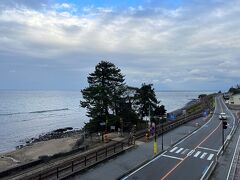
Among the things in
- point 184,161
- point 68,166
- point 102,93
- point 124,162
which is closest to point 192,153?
point 184,161

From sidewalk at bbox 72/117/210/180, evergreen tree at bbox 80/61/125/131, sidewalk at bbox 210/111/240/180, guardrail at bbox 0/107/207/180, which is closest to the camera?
guardrail at bbox 0/107/207/180

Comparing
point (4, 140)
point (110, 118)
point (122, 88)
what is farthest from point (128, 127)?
point (4, 140)

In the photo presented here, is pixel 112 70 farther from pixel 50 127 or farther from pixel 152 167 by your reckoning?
pixel 50 127

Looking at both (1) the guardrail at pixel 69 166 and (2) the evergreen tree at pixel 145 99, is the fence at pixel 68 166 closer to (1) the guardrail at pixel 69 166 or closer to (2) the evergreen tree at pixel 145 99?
(1) the guardrail at pixel 69 166

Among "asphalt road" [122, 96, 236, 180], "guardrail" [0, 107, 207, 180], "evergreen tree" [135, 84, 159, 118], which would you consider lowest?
"asphalt road" [122, 96, 236, 180]

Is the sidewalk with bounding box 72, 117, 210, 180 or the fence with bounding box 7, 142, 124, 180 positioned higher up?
the fence with bounding box 7, 142, 124, 180

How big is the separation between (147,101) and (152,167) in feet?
124

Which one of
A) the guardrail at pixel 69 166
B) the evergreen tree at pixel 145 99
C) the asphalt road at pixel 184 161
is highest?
the evergreen tree at pixel 145 99

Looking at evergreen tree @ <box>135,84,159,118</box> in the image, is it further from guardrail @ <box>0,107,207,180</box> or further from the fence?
the fence

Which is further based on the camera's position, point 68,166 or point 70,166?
point 68,166

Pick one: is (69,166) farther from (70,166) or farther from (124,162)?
(124,162)

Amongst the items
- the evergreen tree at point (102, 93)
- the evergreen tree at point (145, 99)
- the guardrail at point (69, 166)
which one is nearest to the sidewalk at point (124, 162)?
the guardrail at point (69, 166)

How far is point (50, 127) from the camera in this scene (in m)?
101

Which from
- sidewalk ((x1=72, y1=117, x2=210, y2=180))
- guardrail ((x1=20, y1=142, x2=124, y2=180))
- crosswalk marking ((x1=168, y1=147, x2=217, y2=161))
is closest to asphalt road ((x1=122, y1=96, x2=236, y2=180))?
crosswalk marking ((x1=168, y1=147, x2=217, y2=161))
